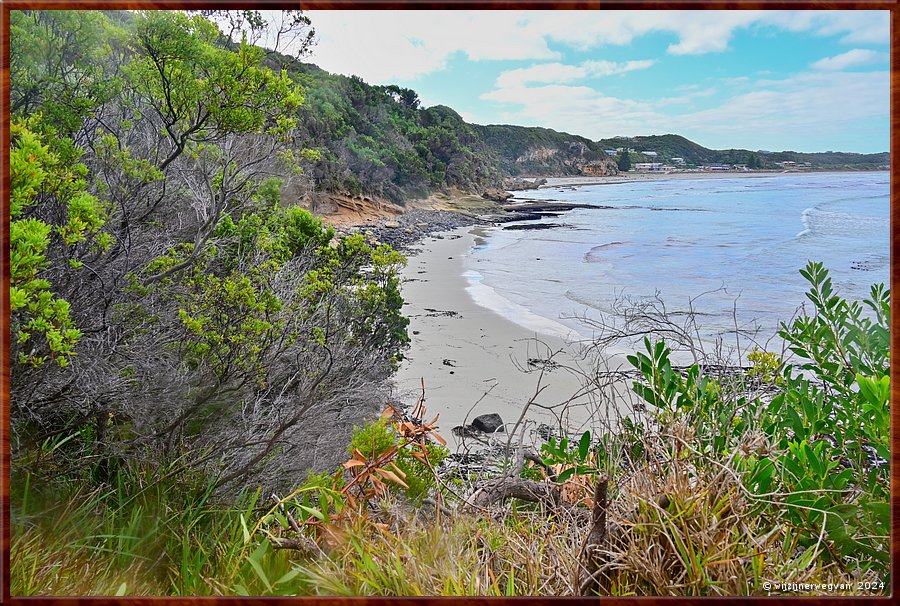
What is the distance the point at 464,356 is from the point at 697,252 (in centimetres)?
108

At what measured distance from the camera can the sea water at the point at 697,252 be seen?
84.1 inches

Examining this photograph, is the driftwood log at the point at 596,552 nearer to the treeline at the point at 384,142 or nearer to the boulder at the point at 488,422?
the boulder at the point at 488,422

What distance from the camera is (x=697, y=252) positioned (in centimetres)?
262

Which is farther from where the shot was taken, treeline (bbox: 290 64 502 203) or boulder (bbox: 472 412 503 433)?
treeline (bbox: 290 64 502 203)

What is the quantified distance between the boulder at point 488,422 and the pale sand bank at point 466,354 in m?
0.03

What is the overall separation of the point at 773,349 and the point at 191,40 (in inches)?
88.6

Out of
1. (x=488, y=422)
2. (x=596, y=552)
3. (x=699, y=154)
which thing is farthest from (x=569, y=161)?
(x=596, y=552)

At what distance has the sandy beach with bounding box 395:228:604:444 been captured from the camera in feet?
7.27

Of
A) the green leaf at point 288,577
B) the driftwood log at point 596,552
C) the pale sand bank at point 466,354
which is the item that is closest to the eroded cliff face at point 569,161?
the pale sand bank at point 466,354

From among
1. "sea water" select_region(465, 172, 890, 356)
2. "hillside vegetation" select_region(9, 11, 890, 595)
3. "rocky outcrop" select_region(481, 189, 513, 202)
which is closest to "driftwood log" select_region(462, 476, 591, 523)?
"hillside vegetation" select_region(9, 11, 890, 595)

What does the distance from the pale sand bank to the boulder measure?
0.03 meters

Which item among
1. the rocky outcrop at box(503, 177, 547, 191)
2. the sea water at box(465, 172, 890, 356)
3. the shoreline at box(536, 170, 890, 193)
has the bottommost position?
the sea water at box(465, 172, 890, 356)

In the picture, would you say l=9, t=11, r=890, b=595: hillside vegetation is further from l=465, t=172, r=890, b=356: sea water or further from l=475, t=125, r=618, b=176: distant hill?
l=465, t=172, r=890, b=356: sea water

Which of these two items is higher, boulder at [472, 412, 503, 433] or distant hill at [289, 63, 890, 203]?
distant hill at [289, 63, 890, 203]
